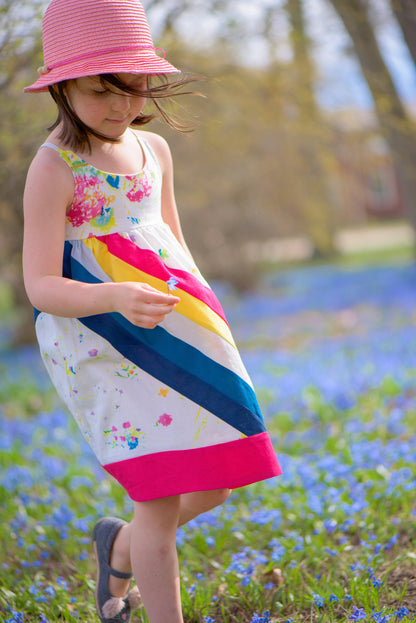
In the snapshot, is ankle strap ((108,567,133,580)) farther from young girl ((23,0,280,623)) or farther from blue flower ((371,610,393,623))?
blue flower ((371,610,393,623))

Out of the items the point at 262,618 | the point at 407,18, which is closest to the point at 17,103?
the point at 407,18

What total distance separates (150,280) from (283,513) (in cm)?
163

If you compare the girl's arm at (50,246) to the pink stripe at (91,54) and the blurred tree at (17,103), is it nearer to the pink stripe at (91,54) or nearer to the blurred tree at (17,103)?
the pink stripe at (91,54)

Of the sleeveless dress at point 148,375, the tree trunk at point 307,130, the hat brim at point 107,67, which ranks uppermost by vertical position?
the tree trunk at point 307,130

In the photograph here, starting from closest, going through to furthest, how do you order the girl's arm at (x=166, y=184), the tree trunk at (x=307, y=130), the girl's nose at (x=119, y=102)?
the girl's nose at (x=119, y=102)
the girl's arm at (x=166, y=184)
the tree trunk at (x=307, y=130)

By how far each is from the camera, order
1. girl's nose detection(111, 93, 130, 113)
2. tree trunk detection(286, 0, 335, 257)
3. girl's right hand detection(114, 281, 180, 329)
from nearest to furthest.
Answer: girl's right hand detection(114, 281, 180, 329) < girl's nose detection(111, 93, 130, 113) < tree trunk detection(286, 0, 335, 257)

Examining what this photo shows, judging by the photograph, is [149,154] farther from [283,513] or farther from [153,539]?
[283,513]

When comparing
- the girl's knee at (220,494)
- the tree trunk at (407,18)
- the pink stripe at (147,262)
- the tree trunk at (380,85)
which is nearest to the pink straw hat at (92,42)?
the pink stripe at (147,262)

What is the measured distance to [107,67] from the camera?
1.72 m

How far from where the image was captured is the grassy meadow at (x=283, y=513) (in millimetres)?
2236

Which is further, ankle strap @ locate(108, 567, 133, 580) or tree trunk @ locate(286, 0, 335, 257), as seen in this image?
tree trunk @ locate(286, 0, 335, 257)

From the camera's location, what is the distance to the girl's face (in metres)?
1.79

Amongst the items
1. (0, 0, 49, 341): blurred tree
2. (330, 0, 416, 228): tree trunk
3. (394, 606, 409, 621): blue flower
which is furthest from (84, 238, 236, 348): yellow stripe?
(330, 0, 416, 228): tree trunk

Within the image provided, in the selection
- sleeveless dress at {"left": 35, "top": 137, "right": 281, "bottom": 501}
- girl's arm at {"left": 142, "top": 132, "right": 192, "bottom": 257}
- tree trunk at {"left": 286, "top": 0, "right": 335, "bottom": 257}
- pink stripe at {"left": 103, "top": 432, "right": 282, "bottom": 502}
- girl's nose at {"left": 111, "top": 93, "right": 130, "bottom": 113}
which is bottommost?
pink stripe at {"left": 103, "top": 432, "right": 282, "bottom": 502}
